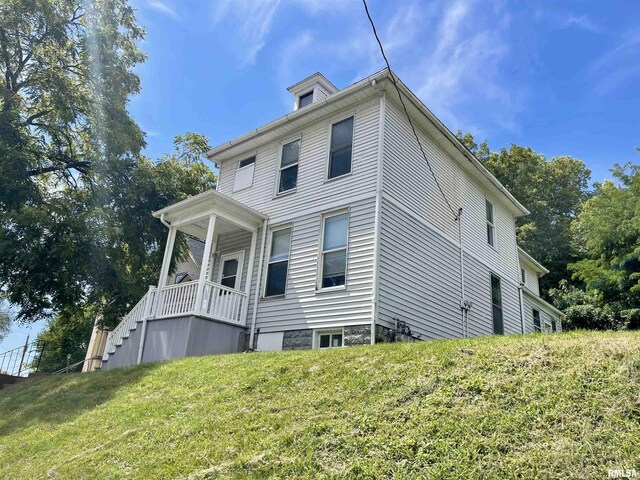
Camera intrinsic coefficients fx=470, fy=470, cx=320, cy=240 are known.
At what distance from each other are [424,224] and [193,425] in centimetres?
758

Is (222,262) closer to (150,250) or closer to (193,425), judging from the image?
(150,250)

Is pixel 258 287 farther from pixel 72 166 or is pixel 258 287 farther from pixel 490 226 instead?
pixel 72 166

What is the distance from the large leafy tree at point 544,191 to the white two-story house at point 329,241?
712 inches

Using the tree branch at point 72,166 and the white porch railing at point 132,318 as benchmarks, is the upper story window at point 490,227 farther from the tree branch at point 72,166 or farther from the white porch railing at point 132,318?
the tree branch at point 72,166

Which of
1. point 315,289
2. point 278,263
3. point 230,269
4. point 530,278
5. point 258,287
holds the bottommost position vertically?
point 315,289

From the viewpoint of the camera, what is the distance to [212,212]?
10633mm

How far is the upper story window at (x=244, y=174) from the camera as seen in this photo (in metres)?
12.8

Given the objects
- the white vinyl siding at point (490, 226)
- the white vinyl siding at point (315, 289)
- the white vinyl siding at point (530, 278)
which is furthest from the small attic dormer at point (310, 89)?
the white vinyl siding at point (530, 278)

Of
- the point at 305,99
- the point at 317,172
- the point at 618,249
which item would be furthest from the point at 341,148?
the point at 618,249

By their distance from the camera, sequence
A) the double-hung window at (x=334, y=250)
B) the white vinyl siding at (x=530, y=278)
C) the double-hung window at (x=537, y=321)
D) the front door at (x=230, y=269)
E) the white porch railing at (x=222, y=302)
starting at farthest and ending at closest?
the white vinyl siding at (x=530, y=278) → the double-hung window at (x=537, y=321) → the front door at (x=230, y=269) → the white porch railing at (x=222, y=302) → the double-hung window at (x=334, y=250)

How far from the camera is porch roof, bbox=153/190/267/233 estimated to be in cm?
1065

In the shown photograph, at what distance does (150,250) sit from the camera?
17453 millimetres

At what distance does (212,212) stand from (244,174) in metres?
2.62

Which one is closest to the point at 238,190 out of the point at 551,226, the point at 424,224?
the point at 424,224
